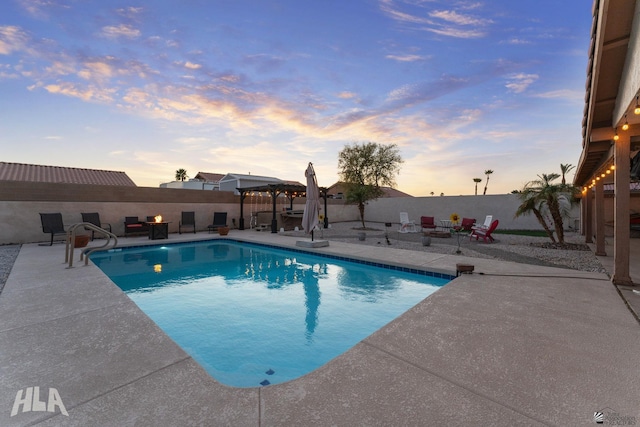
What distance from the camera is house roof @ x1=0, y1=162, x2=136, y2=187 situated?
19.5 meters

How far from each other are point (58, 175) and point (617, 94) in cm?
3094

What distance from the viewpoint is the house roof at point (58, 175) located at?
19.5 m

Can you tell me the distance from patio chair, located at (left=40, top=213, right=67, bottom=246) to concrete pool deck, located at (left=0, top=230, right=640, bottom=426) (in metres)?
7.18

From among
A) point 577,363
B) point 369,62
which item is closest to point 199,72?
point 369,62

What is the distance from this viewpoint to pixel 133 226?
1150 centimetres

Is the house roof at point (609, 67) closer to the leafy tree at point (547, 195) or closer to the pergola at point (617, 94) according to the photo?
the pergola at point (617, 94)

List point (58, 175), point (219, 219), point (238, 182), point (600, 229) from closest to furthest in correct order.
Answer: point (600, 229)
point (219, 219)
point (58, 175)
point (238, 182)

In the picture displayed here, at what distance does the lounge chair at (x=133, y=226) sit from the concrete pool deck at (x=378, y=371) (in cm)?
832

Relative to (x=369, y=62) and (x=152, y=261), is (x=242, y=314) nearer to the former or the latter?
(x=152, y=261)

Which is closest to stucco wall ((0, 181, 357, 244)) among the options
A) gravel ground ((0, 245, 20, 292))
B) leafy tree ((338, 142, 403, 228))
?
gravel ground ((0, 245, 20, 292))

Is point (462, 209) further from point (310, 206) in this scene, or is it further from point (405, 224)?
point (310, 206)

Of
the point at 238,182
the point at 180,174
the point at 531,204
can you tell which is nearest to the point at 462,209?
the point at 531,204

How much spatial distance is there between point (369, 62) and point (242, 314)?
10304 millimetres

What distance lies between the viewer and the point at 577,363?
2.34 metres
